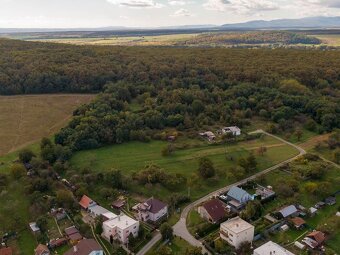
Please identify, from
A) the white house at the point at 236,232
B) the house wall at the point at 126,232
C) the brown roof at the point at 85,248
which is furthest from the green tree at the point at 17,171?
the white house at the point at 236,232

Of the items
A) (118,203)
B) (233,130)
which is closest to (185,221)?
(118,203)

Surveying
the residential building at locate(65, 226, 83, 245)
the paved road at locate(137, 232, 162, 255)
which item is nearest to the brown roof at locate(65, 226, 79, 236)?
the residential building at locate(65, 226, 83, 245)

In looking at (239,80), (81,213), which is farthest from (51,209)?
(239,80)

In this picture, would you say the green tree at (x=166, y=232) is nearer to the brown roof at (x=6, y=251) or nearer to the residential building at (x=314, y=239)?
the residential building at (x=314, y=239)

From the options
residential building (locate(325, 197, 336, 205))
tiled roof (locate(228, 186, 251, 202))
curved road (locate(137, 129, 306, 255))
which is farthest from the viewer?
residential building (locate(325, 197, 336, 205))

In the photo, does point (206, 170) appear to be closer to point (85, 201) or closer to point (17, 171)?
point (85, 201)

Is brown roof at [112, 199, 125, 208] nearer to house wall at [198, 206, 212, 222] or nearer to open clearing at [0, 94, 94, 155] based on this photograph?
house wall at [198, 206, 212, 222]
